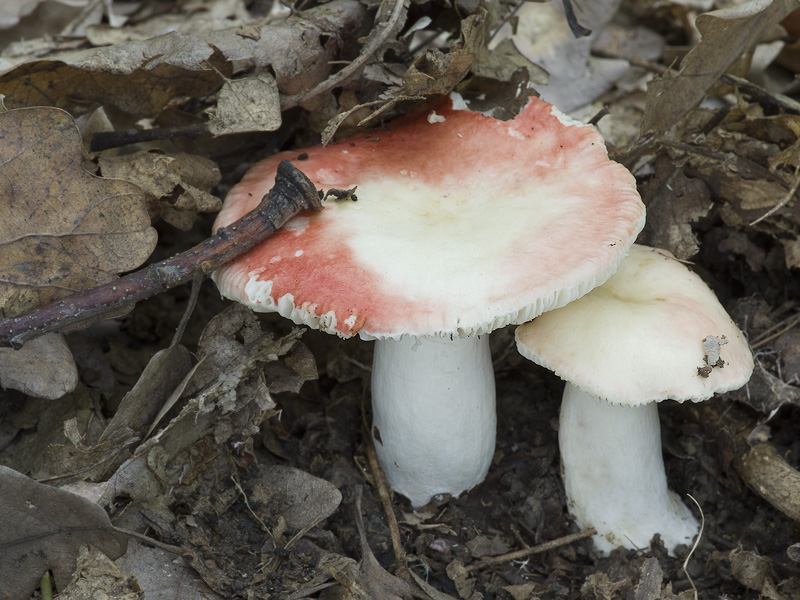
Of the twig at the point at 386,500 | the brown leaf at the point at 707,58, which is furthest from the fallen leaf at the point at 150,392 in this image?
the brown leaf at the point at 707,58

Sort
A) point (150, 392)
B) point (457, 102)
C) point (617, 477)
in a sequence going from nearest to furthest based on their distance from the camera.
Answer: point (150, 392), point (617, 477), point (457, 102)

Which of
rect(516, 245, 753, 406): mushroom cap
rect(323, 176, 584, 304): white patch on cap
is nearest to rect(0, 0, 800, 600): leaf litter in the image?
rect(323, 176, 584, 304): white patch on cap

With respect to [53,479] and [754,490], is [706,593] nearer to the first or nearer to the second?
[754,490]

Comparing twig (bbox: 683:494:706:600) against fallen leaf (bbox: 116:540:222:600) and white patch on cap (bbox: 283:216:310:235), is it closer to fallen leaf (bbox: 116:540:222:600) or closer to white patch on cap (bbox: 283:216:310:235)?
fallen leaf (bbox: 116:540:222:600)

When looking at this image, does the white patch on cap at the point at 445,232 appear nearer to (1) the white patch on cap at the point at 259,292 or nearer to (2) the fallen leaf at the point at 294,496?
(1) the white patch on cap at the point at 259,292

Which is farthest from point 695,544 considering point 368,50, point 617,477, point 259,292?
point 368,50

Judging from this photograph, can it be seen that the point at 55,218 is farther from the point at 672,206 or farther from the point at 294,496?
the point at 672,206

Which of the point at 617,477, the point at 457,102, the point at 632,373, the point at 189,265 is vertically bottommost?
the point at 617,477
